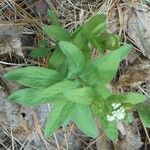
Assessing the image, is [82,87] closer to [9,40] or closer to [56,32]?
[56,32]

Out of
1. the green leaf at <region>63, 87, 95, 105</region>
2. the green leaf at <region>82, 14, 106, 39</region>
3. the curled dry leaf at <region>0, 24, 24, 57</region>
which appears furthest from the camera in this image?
the curled dry leaf at <region>0, 24, 24, 57</region>

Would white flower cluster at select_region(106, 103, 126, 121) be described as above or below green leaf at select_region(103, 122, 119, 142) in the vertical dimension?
above

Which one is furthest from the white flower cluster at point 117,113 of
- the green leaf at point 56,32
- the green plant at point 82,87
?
the green leaf at point 56,32

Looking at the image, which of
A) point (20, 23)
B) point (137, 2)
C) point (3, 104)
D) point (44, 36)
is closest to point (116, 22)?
point (137, 2)

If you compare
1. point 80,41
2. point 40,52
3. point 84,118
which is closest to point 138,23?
point 80,41

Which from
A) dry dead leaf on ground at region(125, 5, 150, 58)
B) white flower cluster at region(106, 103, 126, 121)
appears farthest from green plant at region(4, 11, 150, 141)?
dry dead leaf on ground at region(125, 5, 150, 58)

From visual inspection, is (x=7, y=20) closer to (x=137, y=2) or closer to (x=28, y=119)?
(x=28, y=119)

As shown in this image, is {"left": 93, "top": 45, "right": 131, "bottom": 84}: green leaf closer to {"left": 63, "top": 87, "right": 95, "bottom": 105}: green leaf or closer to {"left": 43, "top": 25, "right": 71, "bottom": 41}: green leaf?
{"left": 63, "top": 87, "right": 95, "bottom": 105}: green leaf
